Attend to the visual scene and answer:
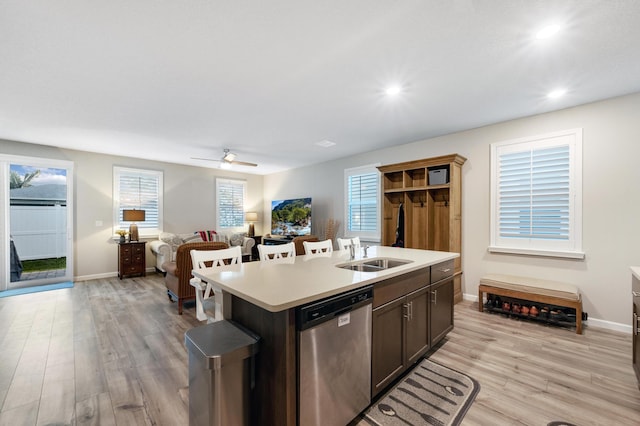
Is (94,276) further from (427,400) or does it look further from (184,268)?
(427,400)

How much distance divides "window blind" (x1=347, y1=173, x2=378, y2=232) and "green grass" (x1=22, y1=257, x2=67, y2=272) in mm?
6011

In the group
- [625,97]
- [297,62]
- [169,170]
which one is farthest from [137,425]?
[169,170]

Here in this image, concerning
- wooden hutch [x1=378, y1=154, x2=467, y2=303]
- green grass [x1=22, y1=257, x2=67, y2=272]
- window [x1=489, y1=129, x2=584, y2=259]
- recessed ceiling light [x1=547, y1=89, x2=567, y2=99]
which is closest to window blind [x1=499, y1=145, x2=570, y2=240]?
window [x1=489, y1=129, x2=584, y2=259]

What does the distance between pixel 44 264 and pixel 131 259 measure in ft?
4.90

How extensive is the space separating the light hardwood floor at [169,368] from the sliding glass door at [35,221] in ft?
5.84

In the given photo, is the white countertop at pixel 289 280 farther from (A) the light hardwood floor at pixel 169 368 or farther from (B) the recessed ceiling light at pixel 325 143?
(B) the recessed ceiling light at pixel 325 143

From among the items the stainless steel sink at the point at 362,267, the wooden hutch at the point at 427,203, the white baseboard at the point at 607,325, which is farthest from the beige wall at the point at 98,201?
the white baseboard at the point at 607,325

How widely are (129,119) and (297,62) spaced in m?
2.86

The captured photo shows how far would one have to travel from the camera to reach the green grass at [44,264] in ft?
17.2

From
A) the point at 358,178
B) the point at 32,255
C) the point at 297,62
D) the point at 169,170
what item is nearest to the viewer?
the point at 297,62

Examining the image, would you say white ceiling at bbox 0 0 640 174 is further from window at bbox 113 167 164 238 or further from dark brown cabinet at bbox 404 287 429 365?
dark brown cabinet at bbox 404 287 429 365

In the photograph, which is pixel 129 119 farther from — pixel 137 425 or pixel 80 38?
pixel 137 425

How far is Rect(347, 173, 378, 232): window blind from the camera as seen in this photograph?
5.68 meters

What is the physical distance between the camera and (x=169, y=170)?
689 centimetres
